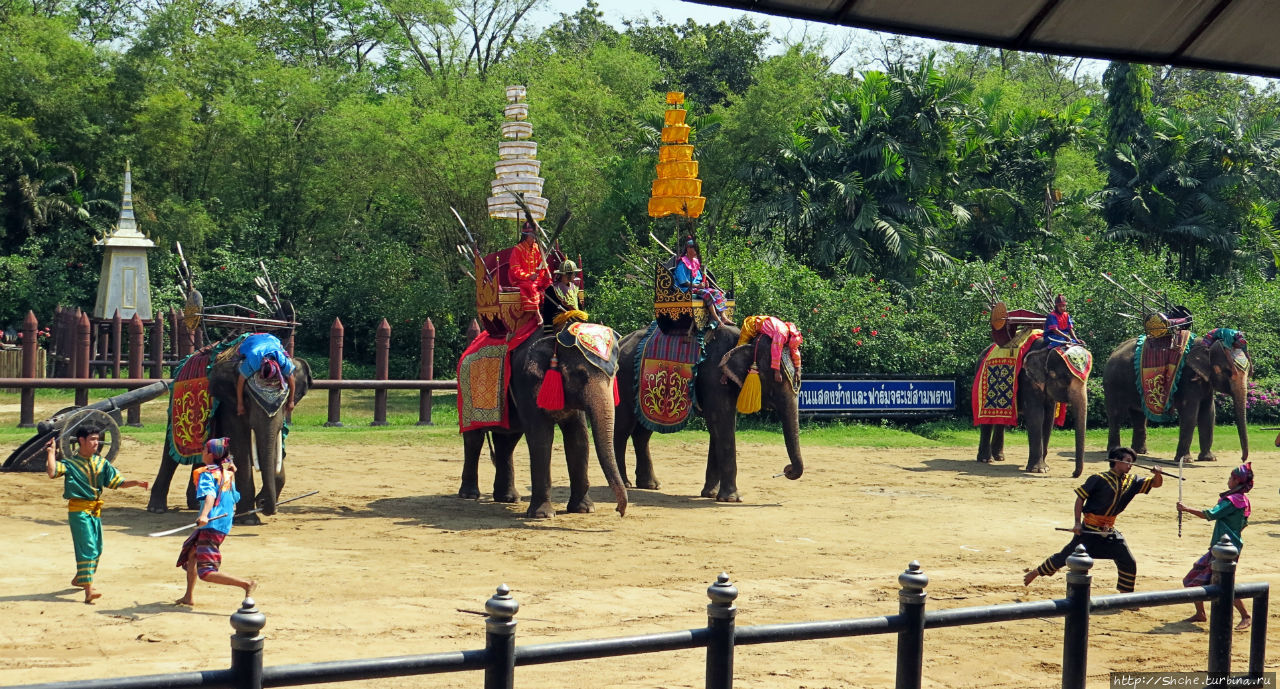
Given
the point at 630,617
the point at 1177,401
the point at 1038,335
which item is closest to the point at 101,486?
the point at 630,617

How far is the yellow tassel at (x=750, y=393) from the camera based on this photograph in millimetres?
14648

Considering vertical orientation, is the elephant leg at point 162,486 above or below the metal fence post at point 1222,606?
below

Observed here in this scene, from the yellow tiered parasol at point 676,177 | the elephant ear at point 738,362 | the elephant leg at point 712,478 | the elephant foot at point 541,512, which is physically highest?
the yellow tiered parasol at point 676,177

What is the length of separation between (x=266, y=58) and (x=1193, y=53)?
36.4 m

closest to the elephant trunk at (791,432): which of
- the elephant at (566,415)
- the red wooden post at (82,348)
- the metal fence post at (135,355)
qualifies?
the elephant at (566,415)

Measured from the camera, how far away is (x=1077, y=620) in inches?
216

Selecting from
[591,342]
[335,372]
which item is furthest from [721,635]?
[335,372]

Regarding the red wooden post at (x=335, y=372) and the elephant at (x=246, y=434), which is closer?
the elephant at (x=246, y=434)

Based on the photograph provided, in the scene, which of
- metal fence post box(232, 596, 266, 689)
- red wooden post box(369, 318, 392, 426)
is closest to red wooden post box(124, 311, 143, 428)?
red wooden post box(369, 318, 392, 426)

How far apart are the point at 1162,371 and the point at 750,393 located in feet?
25.8

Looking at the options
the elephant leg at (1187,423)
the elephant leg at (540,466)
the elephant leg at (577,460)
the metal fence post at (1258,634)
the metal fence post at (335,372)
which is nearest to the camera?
the metal fence post at (1258,634)

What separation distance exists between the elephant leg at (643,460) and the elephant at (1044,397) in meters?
5.48

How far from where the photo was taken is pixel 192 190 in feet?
119

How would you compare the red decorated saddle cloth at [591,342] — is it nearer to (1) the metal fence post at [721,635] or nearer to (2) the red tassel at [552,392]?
(2) the red tassel at [552,392]
